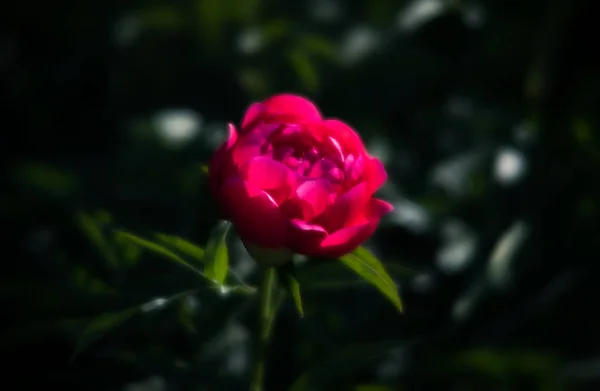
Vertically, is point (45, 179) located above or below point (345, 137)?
above

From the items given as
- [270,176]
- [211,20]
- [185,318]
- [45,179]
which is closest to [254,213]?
[270,176]

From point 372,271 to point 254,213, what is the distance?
0.36 feet

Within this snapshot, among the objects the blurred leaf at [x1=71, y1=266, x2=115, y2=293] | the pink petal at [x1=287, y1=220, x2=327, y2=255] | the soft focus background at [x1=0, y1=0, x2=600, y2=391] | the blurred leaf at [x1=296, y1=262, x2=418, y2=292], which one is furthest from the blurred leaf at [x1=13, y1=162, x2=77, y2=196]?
the pink petal at [x1=287, y1=220, x2=327, y2=255]

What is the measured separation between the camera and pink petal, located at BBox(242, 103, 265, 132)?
0.81 m

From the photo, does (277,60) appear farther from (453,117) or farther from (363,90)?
(453,117)

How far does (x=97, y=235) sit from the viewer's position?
990 mm

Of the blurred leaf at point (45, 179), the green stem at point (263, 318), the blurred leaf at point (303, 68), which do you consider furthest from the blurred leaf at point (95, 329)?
the blurred leaf at point (303, 68)

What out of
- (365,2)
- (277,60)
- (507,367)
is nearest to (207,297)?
(507,367)

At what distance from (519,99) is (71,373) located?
2.83 feet

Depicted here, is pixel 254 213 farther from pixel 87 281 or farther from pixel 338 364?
pixel 87 281

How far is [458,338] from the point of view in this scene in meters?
1.26

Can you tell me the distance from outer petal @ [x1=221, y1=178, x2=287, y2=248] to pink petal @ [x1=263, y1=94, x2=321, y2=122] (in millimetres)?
111

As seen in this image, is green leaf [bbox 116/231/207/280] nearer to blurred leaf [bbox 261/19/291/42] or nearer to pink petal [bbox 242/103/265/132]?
pink petal [bbox 242/103/265/132]

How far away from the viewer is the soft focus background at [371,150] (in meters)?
1.12
